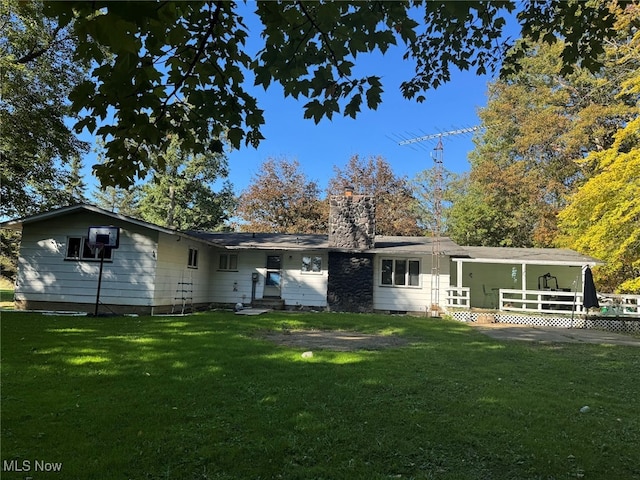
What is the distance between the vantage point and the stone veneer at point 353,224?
55.0 ft

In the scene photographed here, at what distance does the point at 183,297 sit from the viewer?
14.9 meters

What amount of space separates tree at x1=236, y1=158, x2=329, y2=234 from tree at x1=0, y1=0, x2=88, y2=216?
49.8ft

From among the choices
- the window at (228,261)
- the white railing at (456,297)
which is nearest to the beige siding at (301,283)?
the window at (228,261)

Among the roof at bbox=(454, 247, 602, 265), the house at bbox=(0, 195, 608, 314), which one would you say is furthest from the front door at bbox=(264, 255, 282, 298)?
the roof at bbox=(454, 247, 602, 265)

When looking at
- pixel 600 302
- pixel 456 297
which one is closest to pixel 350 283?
pixel 456 297

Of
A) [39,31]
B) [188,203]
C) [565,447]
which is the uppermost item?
[39,31]

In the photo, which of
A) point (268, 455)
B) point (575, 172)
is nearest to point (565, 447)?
point (268, 455)

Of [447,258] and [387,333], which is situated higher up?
[447,258]

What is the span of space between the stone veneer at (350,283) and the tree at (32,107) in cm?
1094

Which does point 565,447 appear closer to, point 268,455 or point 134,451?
point 268,455

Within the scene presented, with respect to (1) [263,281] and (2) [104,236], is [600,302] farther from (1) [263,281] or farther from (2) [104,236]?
(2) [104,236]

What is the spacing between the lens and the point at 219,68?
3074mm

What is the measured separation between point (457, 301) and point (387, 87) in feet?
51.7

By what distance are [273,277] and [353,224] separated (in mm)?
4042
